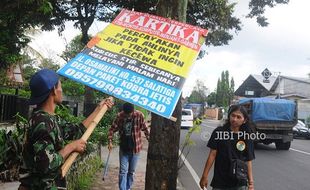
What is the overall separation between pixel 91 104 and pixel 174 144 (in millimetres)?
9560

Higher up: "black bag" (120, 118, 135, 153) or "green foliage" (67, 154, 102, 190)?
"black bag" (120, 118, 135, 153)

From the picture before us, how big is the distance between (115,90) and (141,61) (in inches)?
15.4

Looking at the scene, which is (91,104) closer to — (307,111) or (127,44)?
(127,44)

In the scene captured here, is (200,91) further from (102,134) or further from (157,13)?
(157,13)

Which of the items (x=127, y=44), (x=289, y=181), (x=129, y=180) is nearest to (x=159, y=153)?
(x=127, y=44)

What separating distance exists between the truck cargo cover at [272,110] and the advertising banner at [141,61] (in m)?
15.0

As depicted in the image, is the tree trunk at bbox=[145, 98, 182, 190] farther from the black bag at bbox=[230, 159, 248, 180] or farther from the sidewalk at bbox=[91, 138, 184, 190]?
the sidewalk at bbox=[91, 138, 184, 190]

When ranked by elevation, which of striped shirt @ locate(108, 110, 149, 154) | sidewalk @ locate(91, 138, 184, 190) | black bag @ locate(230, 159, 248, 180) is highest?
striped shirt @ locate(108, 110, 149, 154)

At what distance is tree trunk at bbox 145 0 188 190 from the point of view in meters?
4.34

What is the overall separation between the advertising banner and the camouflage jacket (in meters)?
0.58

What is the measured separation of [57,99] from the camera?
9.37 ft

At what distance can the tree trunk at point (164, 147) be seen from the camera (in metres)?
4.34

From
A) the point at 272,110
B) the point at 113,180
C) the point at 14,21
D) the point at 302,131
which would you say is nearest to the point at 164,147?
the point at 113,180

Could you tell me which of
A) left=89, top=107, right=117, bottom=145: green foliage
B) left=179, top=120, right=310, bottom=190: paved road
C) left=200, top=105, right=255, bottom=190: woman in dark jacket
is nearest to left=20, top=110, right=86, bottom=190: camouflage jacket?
left=200, top=105, right=255, bottom=190: woman in dark jacket
